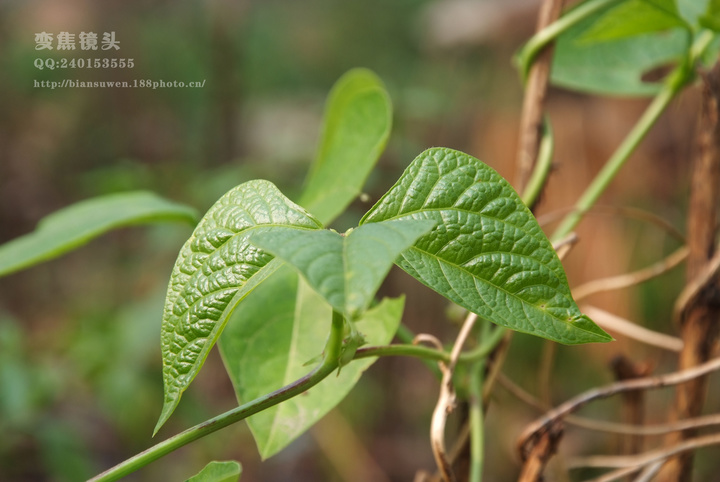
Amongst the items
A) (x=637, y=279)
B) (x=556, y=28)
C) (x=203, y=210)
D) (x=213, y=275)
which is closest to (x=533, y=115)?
(x=556, y=28)

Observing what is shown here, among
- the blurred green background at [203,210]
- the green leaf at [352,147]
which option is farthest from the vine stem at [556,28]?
the blurred green background at [203,210]

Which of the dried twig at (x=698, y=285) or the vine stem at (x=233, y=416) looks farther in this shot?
the dried twig at (x=698, y=285)

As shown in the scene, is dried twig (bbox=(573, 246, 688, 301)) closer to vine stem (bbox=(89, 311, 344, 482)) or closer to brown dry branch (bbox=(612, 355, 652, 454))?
brown dry branch (bbox=(612, 355, 652, 454))

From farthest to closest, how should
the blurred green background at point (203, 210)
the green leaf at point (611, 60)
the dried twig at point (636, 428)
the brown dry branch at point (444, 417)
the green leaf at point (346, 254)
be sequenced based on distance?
the blurred green background at point (203, 210) → the green leaf at point (611, 60) → the dried twig at point (636, 428) → the brown dry branch at point (444, 417) → the green leaf at point (346, 254)

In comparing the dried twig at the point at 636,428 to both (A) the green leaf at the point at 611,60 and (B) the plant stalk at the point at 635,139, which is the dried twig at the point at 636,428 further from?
(A) the green leaf at the point at 611,60

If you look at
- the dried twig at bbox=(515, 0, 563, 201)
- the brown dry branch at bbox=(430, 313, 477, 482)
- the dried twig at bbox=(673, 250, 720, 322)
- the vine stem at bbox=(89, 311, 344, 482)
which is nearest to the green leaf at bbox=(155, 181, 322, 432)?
the vine stem at bbox=(89, 311, 344, 482)

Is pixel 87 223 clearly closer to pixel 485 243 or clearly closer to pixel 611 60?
pixel 485 243

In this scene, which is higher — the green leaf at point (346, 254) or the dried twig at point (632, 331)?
the green leaf at point (346, 254)

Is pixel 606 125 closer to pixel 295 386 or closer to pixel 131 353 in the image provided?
pixel 131 353
